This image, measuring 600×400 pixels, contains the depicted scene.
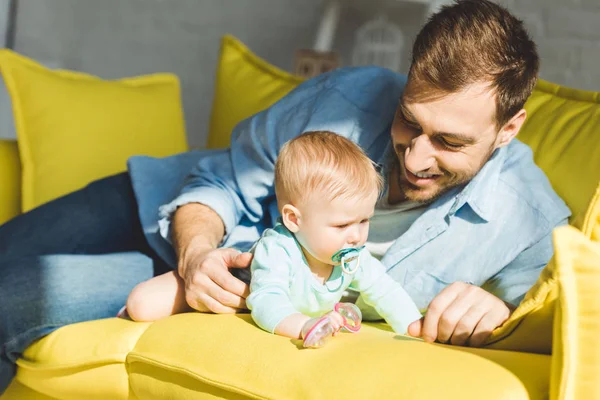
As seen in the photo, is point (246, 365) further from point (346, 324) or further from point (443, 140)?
point (443, 140)

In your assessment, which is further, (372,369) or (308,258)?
(308,258)

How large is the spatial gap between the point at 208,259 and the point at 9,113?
7.83 ft

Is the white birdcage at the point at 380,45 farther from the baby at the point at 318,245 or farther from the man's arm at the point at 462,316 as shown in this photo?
the man's arm at the point at 462,316

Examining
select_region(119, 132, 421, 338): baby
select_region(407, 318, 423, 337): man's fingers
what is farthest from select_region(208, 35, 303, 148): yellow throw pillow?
select_region(407, 318, 423, 337): man's fingers

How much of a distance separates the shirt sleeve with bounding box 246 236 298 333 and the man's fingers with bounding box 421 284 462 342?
22cm

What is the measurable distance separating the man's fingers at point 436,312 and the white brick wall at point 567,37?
Answer: 1881mm

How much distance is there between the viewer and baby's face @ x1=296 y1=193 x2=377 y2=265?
146cm

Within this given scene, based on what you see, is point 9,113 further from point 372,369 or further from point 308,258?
point 372,369

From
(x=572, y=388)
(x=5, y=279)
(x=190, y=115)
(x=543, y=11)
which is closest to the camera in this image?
(x=572, y=388)

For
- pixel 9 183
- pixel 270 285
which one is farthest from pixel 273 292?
pixel 9 183

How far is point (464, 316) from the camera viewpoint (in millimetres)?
1399

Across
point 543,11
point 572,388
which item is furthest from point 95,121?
point 543,11

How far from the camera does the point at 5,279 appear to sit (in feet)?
5.73

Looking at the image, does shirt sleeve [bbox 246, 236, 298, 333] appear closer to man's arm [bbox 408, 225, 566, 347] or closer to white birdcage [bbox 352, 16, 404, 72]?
man's arm [bbox 408, 225, 566, 347]
